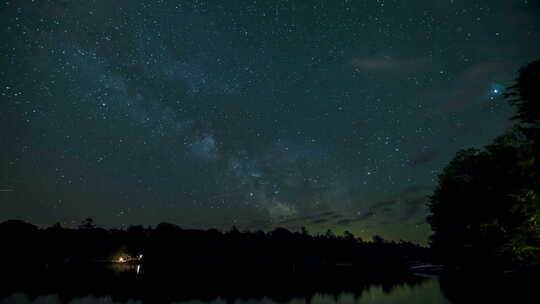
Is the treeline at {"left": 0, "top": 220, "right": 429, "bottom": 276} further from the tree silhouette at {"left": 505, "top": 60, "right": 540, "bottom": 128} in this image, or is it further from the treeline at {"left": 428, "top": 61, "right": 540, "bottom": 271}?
the tree silhouette at {"left": 505, "top": 60, "right": 540, "bottom": 128}

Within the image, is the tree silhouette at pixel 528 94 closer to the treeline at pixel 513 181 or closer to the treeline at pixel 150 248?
the treeline at pixel 513 181

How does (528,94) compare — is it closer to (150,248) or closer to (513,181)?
(513,181)

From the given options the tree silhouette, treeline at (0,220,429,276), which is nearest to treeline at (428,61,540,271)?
the tree silhouette

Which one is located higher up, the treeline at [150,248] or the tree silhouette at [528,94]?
the tree silhouette at [528,94]

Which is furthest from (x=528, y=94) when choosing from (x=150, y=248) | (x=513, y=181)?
(x=150, y=248)

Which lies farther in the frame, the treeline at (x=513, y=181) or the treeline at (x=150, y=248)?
the treeline at (x=150, y=248)

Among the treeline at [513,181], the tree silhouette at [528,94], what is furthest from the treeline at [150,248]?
the tree silhouette at [528,94]

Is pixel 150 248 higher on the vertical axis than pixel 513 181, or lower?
lower

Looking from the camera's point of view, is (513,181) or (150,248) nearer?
(513,181)

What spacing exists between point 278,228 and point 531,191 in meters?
191

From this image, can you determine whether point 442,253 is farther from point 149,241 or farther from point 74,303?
point 149,241

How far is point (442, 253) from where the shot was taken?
166 feet

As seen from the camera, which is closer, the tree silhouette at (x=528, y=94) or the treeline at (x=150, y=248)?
the tree silhouette at (x=528, y=94)

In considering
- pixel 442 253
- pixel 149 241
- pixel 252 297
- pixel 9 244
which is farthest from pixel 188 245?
pixel 252 297
